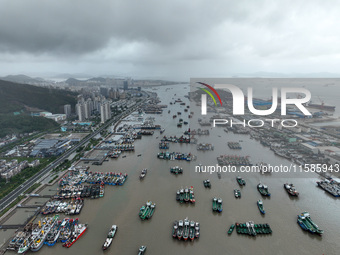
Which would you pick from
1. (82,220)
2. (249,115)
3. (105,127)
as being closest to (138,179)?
(82,220)

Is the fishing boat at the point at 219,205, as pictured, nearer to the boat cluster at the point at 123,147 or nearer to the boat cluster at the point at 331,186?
the boat cluster at the point at 331,186

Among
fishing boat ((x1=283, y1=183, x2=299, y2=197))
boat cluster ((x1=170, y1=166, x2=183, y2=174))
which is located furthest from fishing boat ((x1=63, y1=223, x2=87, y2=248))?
fishing boat ((x1=283, y1=183, x2=299, y2=197))

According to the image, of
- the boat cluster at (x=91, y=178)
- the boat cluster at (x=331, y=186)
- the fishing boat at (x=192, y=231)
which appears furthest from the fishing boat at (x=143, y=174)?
Result: the boat cluster at (x=331, y=186)

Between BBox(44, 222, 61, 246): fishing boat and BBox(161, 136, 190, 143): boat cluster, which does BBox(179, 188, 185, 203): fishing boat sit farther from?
BBox(161, 136, 190, 143): boat cluster

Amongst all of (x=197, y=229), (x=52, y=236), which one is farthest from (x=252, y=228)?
(x=52, y=236)

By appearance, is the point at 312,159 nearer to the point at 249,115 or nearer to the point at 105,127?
the point at 249,115

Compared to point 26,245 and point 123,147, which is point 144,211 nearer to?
point 26,245

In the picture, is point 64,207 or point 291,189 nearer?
point 64,207
